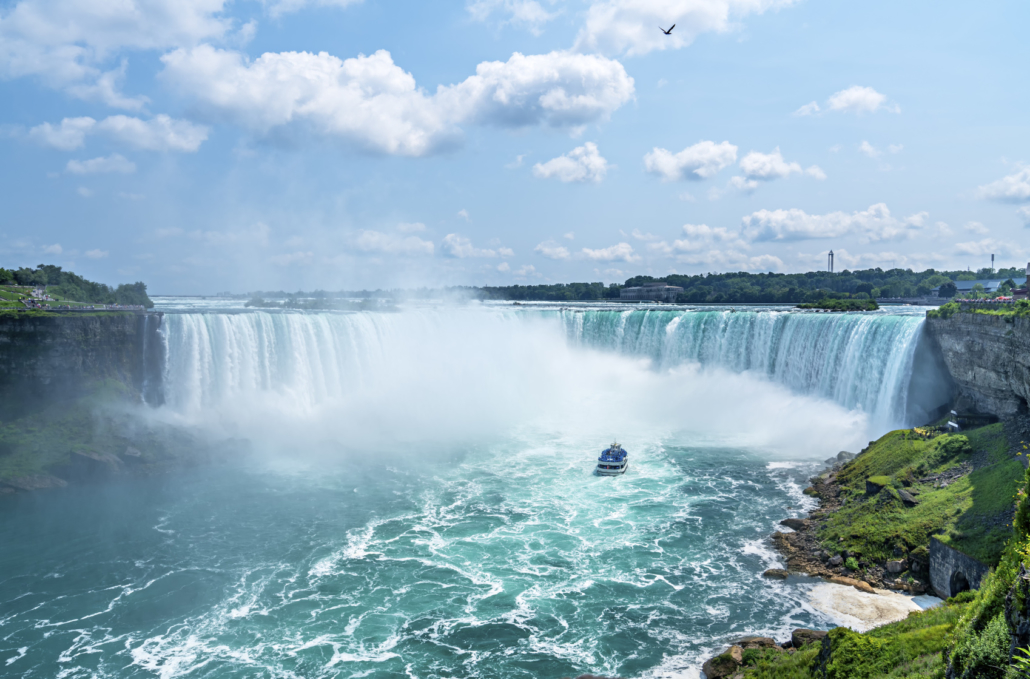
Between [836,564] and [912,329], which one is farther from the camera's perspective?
[912,329]

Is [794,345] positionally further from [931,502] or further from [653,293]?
[653,293]

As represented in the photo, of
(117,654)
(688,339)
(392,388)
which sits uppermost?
(688,339)

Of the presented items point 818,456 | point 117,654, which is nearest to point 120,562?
point 117,654

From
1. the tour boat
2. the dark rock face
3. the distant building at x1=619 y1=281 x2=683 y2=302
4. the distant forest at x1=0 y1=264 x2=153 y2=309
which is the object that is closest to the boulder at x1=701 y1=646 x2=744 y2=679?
the tour boat

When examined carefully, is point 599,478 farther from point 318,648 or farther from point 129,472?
point 129,472

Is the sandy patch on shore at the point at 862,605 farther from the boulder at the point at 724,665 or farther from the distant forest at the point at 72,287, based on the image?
the distant forest at the point at 72,287

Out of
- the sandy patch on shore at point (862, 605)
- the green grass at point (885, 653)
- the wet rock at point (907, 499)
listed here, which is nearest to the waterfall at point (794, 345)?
the wet rock at point (907, 499)

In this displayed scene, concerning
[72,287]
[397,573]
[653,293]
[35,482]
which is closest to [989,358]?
[397,573]
